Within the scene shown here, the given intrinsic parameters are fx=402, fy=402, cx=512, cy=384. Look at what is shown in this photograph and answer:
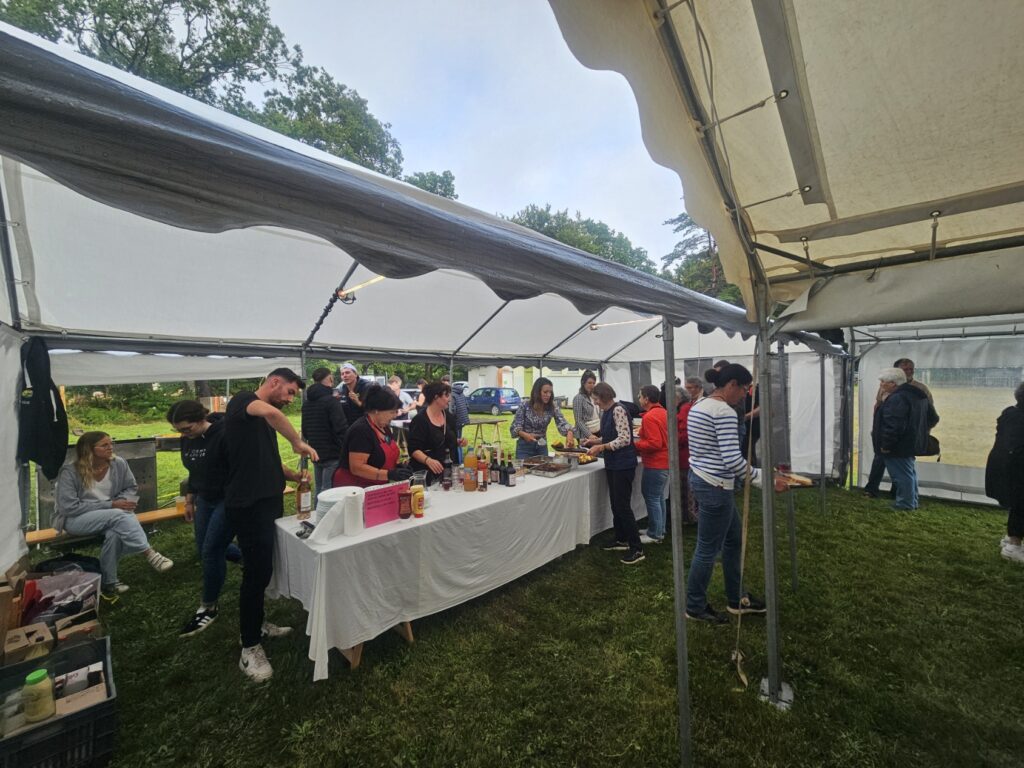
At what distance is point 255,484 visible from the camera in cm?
222

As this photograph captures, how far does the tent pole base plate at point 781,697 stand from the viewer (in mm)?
2114

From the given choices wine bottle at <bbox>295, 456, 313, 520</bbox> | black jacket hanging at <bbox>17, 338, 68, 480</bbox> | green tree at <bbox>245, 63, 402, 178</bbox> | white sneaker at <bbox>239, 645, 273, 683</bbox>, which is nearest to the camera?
white sneaker at <bbox>239, 645, 273, 683</bbox>

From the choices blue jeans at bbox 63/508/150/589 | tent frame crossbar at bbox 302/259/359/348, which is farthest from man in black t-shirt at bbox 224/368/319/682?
blue jeans at bbox 63/508/150/589

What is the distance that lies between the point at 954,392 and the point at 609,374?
5.36 meters

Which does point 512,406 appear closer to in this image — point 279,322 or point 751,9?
point 279,322

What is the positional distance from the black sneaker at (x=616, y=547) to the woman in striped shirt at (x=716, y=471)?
123 centimetres

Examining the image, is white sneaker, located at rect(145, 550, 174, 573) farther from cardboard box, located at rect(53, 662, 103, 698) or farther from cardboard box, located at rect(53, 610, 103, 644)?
cardboard box, located at rect(53, 662, 103, 698)

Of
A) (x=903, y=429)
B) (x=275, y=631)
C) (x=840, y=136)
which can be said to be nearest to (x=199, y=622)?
(x=275, y=631)

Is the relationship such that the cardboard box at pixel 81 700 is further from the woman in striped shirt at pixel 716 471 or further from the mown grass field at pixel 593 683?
the woman in striped shirt at pixel 716 471

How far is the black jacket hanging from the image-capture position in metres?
3.16

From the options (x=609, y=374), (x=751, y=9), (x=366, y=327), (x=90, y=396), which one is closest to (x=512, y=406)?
(x=609, y=374)

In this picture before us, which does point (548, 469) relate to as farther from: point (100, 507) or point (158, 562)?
point (100, 507)

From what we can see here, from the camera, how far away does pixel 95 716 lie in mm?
1769

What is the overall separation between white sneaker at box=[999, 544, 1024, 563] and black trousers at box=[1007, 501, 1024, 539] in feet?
0.37
